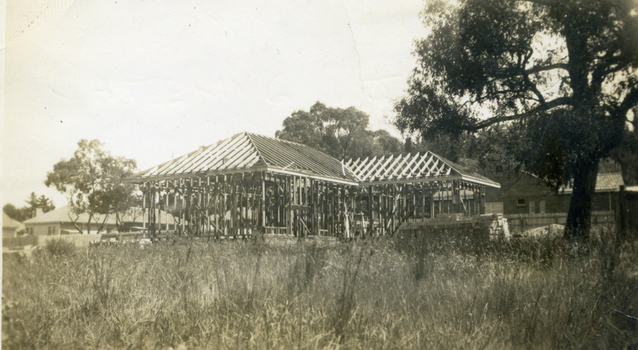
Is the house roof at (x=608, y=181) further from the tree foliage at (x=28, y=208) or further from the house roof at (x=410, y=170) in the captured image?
the tree foliage at (x=28, y=208)

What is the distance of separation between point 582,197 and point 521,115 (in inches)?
86.1

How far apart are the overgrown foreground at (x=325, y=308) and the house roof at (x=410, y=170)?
1246 cm

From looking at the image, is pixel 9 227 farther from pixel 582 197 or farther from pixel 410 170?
pixel 410 170

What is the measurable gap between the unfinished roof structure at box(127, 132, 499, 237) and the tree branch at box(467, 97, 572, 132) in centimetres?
567

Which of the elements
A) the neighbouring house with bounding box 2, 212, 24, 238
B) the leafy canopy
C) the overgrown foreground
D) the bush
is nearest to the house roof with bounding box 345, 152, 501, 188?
the leafy canopy

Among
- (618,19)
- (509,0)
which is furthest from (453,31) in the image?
(618,19)

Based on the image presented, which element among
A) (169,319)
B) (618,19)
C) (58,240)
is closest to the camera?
(169,319)

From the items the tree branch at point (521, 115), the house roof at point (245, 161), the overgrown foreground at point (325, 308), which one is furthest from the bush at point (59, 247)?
the tree branch at point (521, 115)

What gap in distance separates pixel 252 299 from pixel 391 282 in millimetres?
2176

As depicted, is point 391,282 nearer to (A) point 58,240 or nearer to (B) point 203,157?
(A) point 58,240

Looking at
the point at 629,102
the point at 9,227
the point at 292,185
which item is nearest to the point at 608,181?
the point at 629,102

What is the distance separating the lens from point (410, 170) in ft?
68.6

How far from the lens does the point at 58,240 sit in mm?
10266

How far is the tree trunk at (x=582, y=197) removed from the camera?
998 cm
